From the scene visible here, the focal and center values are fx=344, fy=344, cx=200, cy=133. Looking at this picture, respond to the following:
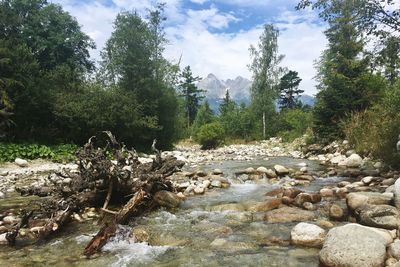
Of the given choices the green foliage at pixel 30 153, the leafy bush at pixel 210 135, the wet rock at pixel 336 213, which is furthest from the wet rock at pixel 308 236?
the leafy bush at pixel 210 135

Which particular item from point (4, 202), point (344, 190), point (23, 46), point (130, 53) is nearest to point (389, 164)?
point (344, 190)

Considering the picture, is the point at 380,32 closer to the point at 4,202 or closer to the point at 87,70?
the point at 4,202

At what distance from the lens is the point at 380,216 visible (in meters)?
5.14

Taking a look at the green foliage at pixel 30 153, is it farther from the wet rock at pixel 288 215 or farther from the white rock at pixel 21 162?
the wet rock at pixel 288 215

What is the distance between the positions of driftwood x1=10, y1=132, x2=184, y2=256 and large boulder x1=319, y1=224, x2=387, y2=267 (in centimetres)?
316

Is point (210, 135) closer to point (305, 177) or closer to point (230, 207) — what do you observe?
point (305, 177)

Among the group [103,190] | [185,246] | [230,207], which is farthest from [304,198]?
[103,190]

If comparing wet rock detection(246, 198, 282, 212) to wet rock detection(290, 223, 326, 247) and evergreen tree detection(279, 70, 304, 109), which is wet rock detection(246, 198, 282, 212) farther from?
evergreen tree detection(279, 70, 304, 109)

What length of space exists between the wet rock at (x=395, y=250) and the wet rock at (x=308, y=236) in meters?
0.98

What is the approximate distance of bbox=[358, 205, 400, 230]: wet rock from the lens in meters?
4.91

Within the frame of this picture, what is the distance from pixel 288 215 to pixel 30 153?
1400 centimetres

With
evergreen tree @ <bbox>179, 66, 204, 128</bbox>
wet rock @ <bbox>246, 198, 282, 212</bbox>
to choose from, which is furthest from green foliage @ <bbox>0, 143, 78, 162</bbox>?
evergreen tree @ <bbox>179, 66, 204, 128</bbox>

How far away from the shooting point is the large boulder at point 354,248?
12.8 feet

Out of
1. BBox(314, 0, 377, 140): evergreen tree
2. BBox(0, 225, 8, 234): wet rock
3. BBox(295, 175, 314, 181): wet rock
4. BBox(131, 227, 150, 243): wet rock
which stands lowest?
BBox(131, 227, 150, 243): wet rock
